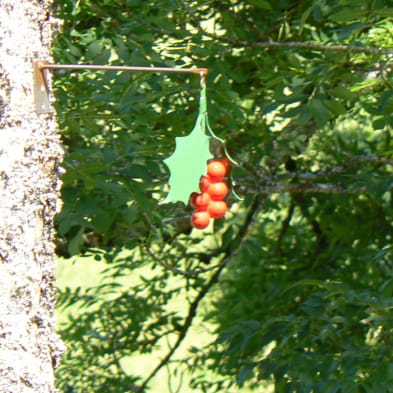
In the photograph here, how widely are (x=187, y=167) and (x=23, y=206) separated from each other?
0.33m

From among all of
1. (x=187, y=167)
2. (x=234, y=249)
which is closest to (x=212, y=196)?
(x=187, y=167)

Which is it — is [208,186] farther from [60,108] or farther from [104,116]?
[60,108]

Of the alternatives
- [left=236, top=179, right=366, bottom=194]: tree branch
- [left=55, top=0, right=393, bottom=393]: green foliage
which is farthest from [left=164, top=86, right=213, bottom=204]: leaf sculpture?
[left=236, top=179, right=366, bottom=194]: tree branch

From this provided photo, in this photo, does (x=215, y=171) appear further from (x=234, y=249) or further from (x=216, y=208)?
(x=234, y=249)

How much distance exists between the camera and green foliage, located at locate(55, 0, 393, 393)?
2447mm

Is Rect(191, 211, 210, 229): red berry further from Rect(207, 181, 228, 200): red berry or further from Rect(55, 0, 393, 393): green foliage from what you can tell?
Rect(55, 0, 393, 393): green foliage

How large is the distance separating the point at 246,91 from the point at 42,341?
6.20ft

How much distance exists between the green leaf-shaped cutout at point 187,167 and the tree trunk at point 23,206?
261mm

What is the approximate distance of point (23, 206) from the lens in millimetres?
1612

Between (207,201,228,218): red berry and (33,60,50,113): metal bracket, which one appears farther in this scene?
(207,201,228,218): red berry

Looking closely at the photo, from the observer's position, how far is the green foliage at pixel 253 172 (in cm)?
245

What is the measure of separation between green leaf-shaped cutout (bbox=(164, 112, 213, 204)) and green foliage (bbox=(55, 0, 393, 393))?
2.51ft

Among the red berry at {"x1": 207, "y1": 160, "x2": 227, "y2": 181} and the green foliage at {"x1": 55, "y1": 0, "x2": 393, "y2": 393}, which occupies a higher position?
the green foliage at {"x1": 55, "y1": 0, "x2": 393, "y2": 393}

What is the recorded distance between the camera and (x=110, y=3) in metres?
2.83
